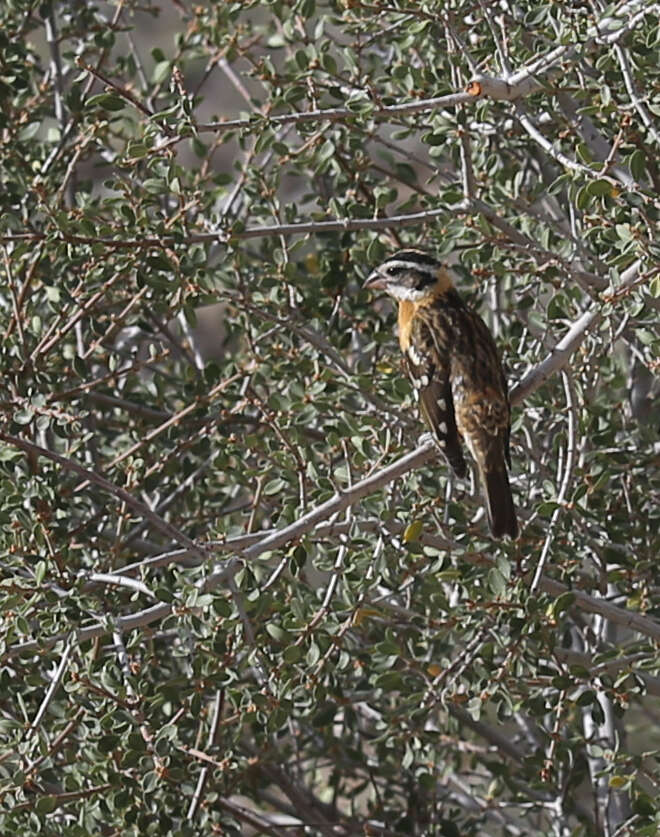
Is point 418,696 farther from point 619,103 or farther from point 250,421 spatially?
point 619,103

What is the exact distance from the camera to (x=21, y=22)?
4.63 meters

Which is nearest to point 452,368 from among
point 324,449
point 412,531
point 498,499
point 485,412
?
point 485,412

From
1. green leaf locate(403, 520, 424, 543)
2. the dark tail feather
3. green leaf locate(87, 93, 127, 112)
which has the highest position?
green leaf locate(87, 93, 127, 112)

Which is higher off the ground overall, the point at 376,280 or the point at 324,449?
A: the point at 376,280

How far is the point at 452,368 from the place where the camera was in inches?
162

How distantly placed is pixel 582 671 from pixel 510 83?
1.36 m

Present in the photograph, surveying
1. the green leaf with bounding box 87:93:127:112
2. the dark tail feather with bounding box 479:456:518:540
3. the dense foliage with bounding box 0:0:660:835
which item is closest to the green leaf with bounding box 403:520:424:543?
the dense foliage with bounding box 0:0:660:835

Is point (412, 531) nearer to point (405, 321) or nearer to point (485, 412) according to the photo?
point (485, 412)

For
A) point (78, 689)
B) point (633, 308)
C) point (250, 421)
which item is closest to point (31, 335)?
point (250, 421)

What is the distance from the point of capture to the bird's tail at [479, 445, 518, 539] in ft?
11.5

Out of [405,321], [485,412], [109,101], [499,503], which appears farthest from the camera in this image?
[405,321]

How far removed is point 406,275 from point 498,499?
802 mm

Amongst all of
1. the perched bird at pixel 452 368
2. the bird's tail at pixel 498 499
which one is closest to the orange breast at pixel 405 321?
the perched bird at pixel 452 368

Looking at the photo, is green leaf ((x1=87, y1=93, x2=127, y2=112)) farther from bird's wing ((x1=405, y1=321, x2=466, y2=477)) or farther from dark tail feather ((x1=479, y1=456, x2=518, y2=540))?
dark tail feather ((x1=479, y1=456, x2=518, y2=540))
